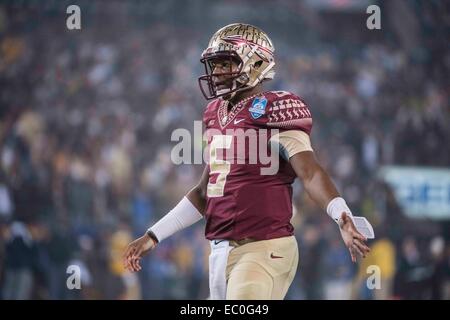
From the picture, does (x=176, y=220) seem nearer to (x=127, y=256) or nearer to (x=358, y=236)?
(x=127, y=256)

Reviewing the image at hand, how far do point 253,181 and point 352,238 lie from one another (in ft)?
2.16

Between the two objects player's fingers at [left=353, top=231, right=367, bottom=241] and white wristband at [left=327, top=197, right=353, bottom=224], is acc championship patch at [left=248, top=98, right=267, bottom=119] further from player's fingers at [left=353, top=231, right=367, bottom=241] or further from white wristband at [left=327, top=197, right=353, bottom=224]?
player's fingers at [left=353, top=231, right=367, bottom=241]

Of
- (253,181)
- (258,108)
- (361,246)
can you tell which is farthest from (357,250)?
(258,108)

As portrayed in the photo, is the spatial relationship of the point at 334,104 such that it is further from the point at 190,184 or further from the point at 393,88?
the point at 190,184

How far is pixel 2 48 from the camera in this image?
11414mm

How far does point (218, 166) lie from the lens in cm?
383

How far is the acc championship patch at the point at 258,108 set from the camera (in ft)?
12.2

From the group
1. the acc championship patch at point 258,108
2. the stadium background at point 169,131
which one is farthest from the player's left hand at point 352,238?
the stadium background at point 169,131

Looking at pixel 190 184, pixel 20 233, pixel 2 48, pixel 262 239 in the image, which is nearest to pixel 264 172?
pixel 262 239

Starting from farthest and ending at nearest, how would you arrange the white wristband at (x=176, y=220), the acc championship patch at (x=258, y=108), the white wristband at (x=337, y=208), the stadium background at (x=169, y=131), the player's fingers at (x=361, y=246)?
the stadium background at (x=169, y=131) < the white wristband at (x=176, y=220) < the acc championship patch at (x=258, y=108) < the white wristband at (x=337, y=208) < the player's fingers at (x=361, y=246)

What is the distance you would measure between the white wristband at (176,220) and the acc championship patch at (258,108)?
65 cm

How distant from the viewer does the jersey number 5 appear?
3.79 metres

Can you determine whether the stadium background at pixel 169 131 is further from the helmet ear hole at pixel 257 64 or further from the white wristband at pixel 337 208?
the white wristband at pixel 337 208

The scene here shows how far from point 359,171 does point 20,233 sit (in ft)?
15.0
